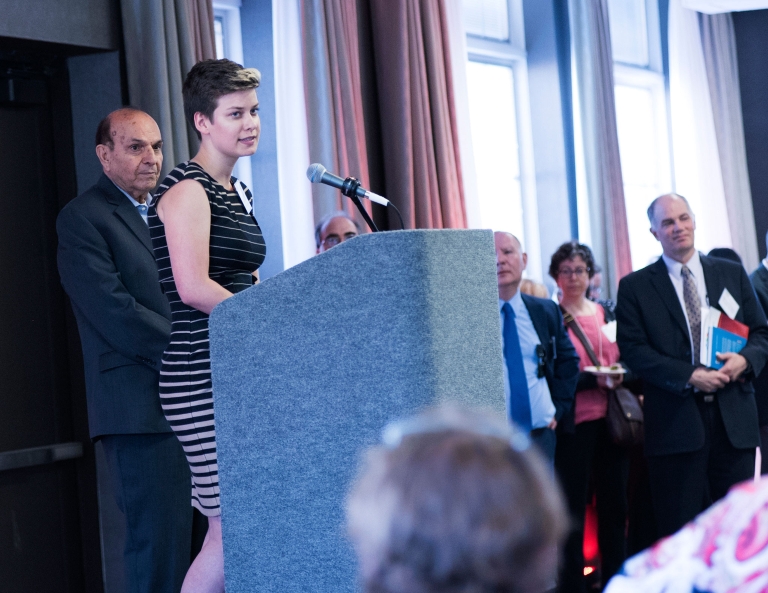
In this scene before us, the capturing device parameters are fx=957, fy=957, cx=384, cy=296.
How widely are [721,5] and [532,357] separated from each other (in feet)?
16.0

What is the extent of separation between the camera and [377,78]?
5031 millimetres

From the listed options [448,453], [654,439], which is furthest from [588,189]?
[448,453]

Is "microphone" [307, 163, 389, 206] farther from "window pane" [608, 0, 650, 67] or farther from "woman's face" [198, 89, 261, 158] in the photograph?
"window pane" [608, 0, 650, 67]

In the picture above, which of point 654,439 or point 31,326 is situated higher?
point 31,326

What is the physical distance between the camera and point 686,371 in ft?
12.3

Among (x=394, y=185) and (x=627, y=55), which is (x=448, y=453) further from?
(x=627, y=55)

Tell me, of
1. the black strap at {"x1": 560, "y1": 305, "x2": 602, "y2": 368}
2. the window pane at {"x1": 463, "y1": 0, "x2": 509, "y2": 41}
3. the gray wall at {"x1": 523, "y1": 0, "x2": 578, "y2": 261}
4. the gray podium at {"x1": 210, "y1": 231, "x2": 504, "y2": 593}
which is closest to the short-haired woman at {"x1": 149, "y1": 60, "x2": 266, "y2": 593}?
the gray podium at {"x1": 210, "y1": 231, "x2": 504, "y2": 593}

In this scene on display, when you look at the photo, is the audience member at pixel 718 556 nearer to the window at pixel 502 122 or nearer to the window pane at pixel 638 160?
the window at pixel 502 122

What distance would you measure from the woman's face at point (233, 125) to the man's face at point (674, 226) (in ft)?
7.52

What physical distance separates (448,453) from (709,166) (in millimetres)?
7756

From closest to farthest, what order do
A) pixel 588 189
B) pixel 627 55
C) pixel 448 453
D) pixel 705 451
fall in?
pixel 448 453, pixel 705 451, pixel 588 189, pixel 627 55

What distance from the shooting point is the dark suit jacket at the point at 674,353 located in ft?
12.4

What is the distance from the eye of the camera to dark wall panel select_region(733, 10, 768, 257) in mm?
8312

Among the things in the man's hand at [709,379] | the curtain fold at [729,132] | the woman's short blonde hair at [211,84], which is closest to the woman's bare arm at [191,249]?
the woman's short blonde hair at [211,84]
